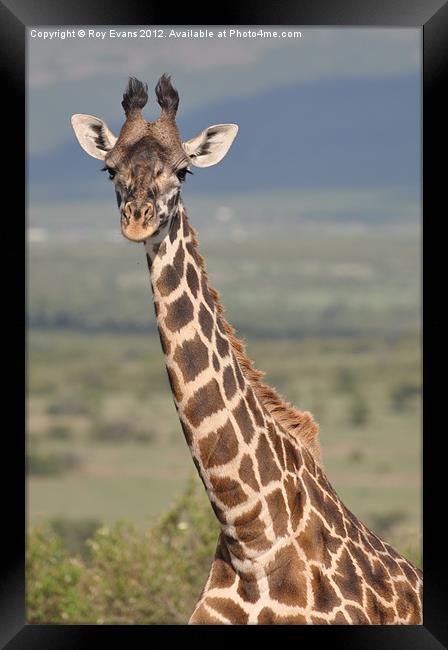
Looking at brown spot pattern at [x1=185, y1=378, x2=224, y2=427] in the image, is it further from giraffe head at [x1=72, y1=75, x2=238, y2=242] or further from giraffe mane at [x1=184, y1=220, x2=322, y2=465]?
giraffe head at [x1=72, y1=75, x2=238, y2=242]

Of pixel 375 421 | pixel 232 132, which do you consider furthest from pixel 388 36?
pixel 232 132

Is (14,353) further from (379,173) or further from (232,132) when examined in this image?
(379,173)

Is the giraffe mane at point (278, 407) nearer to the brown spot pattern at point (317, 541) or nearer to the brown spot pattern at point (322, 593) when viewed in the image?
the brown spot pattern at point (317, 541)

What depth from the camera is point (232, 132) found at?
770cm

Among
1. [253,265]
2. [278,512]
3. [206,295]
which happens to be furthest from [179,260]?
[253,265]

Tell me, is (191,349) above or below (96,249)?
below

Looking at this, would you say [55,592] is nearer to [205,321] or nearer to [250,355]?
[205,321]

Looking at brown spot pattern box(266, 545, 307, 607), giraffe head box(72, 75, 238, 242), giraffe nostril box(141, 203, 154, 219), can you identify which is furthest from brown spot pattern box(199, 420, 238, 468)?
giraffe nostril box(141, 203, 154, 219)

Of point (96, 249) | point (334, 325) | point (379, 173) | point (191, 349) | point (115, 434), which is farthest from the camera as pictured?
point (379, 173)

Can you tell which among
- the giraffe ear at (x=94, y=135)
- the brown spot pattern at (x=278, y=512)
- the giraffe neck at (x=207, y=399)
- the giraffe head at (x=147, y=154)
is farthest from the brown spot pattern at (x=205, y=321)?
the giraffe ear at (x=94, y=135)

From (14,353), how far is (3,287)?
42cm

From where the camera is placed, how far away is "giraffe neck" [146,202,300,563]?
7.09 m

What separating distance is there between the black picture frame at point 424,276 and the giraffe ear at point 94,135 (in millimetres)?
392

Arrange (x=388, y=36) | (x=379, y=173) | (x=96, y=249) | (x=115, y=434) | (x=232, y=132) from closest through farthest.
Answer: (x=232, y=132) → (x=115, y=434) → (x=96, y=249) → (x=379, y=173) → (x=388, y=36)
